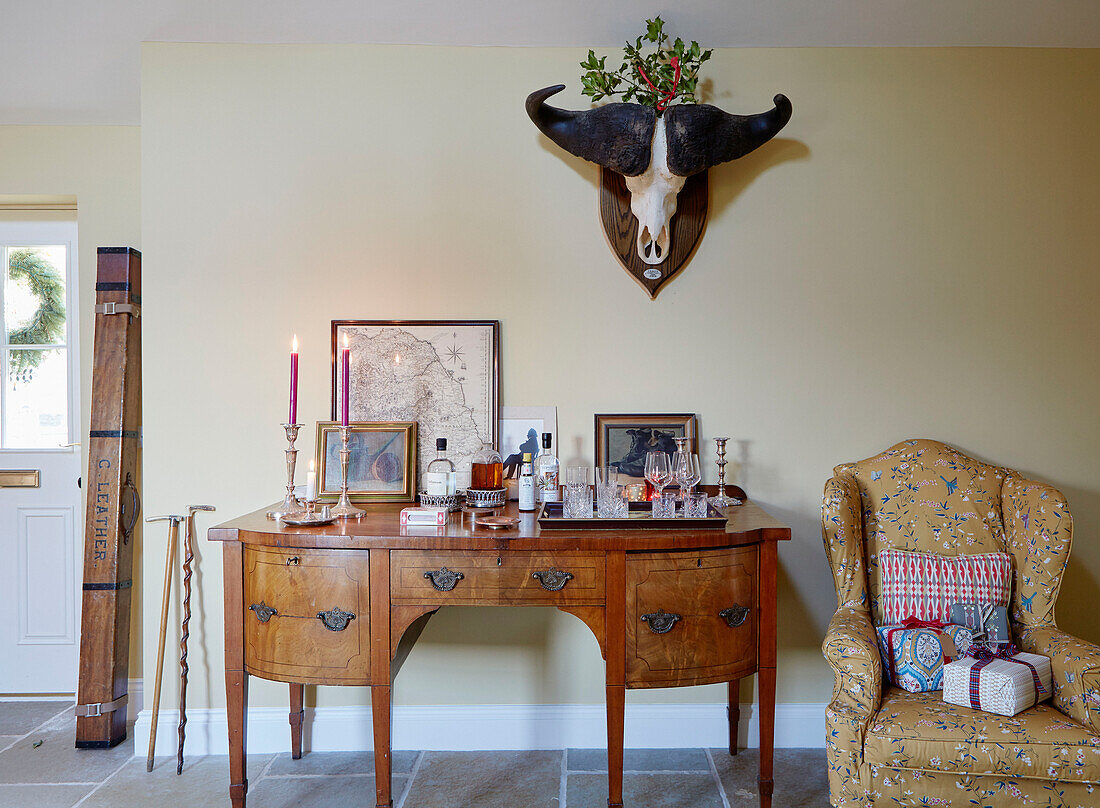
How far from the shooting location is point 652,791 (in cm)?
235

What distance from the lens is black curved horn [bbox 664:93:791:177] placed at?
2.34 meters

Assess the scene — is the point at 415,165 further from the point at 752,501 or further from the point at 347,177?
the point at 752,501

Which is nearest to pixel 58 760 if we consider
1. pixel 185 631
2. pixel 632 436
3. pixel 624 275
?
pixel 185 631

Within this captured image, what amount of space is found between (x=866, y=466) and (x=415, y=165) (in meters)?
1.91

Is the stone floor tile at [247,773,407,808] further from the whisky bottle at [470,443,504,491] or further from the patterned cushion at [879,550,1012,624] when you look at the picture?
the patterned cushion at [879,550,1012,624]

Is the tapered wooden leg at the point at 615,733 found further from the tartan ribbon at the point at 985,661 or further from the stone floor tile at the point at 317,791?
the tartan ribbon at the point at 985,661

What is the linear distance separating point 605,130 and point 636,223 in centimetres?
38

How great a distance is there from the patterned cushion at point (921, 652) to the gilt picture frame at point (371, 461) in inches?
61.8

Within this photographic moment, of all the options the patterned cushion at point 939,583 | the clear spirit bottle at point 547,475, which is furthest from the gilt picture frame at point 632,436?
the patterned cushion at point 939,583

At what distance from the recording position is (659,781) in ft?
7.92

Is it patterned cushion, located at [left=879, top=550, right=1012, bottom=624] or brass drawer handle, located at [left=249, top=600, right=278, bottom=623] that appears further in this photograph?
patterned cushion, located at [left=879, top=550, right=1012, bottom=624]

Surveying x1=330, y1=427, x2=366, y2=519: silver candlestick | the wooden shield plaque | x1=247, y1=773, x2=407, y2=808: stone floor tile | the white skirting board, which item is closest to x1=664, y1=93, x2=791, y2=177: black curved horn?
the wooden shield plaque

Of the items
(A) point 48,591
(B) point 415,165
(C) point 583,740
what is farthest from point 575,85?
(A) point 48,591

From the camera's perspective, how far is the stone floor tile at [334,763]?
8.20ft
